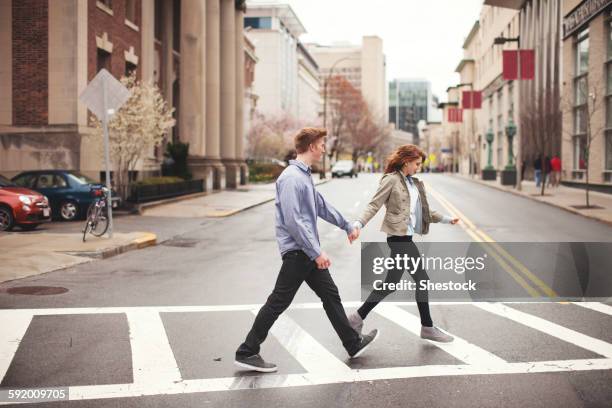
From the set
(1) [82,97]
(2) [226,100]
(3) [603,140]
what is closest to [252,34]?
(2) [226,100]

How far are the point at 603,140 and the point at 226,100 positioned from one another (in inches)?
856

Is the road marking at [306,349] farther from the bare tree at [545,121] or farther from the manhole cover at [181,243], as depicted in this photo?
the bare tree at [545,121]

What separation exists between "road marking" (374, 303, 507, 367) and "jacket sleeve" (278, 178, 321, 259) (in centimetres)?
186

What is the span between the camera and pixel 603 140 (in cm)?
3725

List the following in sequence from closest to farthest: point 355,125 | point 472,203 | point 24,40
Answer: point 24,40
point 472,203
point 355,125

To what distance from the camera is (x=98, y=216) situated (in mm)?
16688

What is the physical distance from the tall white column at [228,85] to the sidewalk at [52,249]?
88.0 ft

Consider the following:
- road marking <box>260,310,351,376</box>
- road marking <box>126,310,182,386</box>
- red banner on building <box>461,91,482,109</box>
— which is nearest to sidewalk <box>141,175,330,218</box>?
road marking <box>126,310,182,386</box>

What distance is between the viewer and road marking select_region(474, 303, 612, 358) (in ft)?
23.5

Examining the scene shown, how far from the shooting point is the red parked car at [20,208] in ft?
60.9

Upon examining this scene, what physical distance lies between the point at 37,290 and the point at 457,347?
6375 mm

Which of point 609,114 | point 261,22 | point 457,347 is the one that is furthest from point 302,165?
point 261,22

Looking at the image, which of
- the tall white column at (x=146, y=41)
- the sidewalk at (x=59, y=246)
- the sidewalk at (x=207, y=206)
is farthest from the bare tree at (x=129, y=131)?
the tall white column at (x=146, y=41)

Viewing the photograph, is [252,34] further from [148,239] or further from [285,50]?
[148,239]
